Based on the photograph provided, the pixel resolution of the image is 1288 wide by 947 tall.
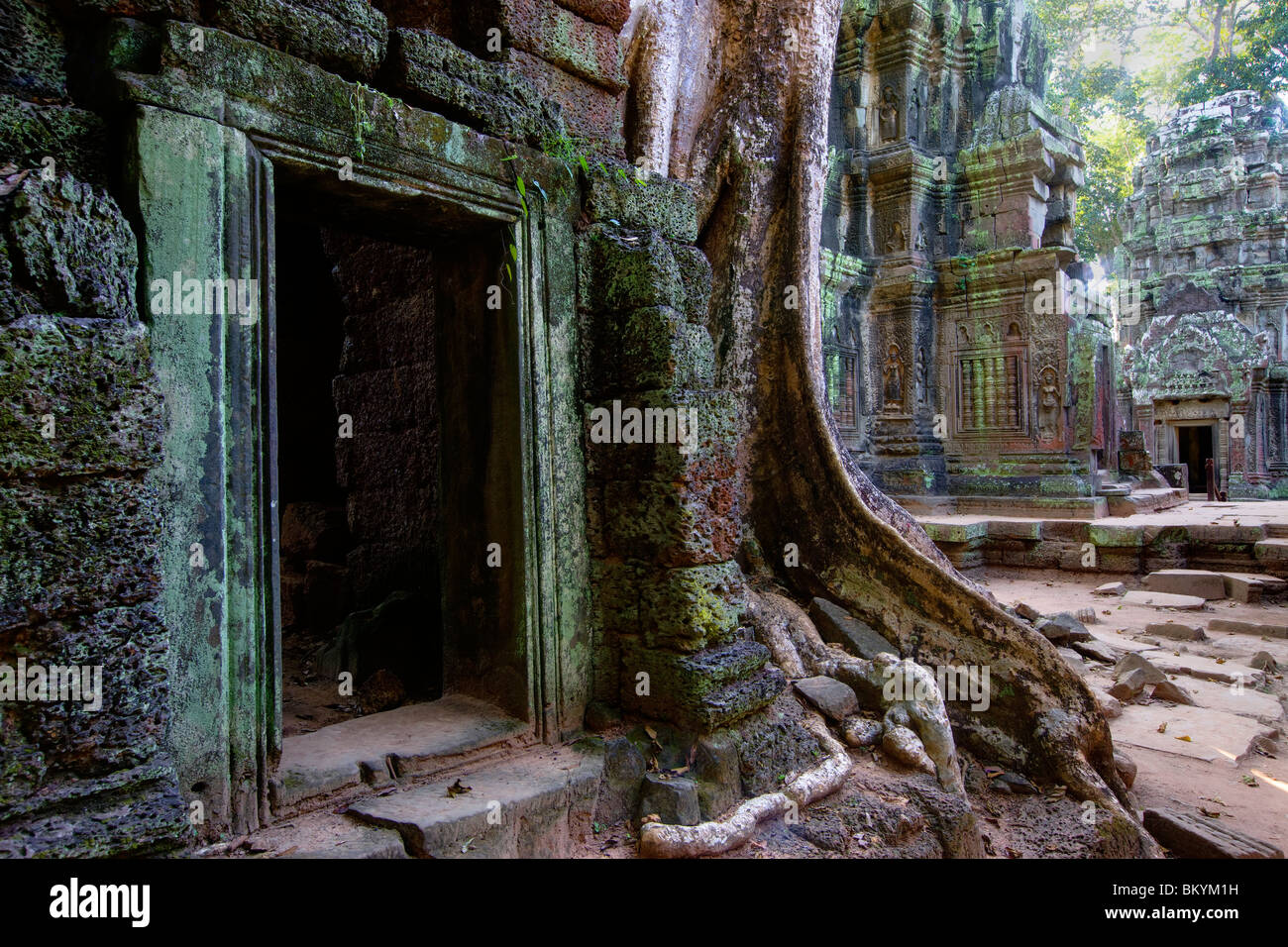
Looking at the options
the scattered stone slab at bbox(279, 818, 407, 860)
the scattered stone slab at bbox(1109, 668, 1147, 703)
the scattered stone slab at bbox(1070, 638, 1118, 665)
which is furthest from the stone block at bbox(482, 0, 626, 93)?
the scattered stone slab at bbox(1070, 638, 1118, 665)

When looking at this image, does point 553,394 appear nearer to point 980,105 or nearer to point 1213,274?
point 980,105

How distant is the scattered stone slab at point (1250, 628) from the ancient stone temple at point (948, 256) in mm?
3419

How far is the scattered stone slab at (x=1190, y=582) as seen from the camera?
7.47 m

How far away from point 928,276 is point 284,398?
8.40 meters

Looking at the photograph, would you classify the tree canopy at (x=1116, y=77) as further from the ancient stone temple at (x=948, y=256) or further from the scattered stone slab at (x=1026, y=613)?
the scattered stone slab at (x=1026, y=613)

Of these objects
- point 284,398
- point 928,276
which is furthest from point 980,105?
point 284,398

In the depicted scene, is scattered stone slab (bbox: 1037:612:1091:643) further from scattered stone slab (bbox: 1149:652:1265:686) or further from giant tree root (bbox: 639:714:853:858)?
giant tree root (bbox: 639:714:853:858)

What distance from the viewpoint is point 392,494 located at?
4012 millimetres

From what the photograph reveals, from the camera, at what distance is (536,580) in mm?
2777

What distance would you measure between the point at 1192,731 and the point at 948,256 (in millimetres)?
7943

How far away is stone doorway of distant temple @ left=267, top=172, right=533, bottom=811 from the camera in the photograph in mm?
2711

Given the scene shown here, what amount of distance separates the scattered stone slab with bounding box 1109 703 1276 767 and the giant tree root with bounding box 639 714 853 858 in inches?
80.2

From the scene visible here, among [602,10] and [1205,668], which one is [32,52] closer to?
[602,10]

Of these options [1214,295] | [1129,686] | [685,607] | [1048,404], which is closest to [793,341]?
[685,607]
